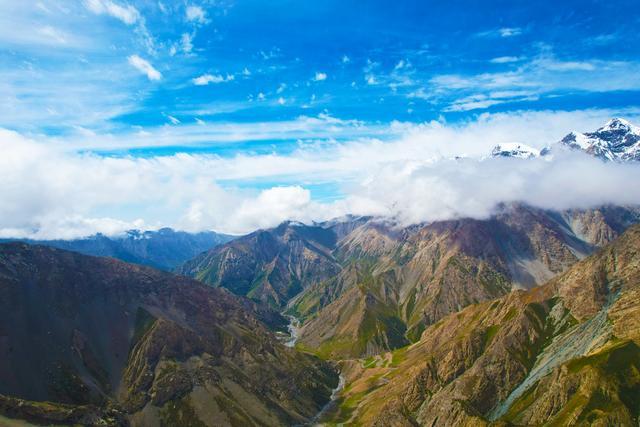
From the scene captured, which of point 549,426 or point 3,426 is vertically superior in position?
point 3,426

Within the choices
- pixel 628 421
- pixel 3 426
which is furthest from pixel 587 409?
pixel 3 426

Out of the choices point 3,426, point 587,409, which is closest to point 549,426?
point 587,409

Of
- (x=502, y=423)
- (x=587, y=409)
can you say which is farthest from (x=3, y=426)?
(x=587, y=409)

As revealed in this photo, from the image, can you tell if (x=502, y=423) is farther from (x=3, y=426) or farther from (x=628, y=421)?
(x=3, y=426)

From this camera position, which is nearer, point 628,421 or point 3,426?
point 628,421

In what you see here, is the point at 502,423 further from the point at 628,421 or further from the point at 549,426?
the point at 628,421

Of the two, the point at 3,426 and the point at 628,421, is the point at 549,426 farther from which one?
the point at 3,426
